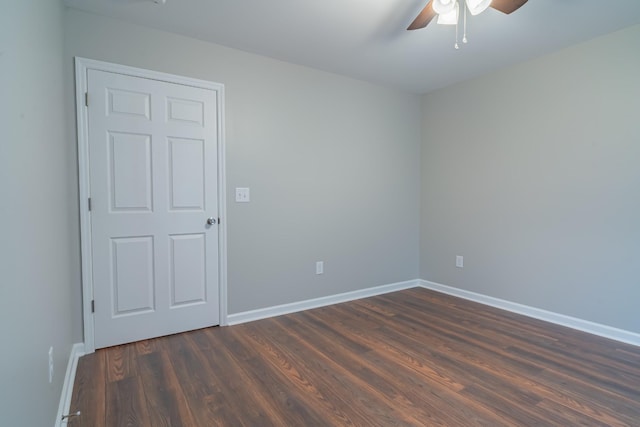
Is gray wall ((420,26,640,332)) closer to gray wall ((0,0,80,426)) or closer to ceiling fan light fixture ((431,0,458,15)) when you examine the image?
ceiling fan light fixture ((431,0,458,15))

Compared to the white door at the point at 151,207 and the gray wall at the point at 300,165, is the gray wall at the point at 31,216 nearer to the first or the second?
the white door at the point at 151,207

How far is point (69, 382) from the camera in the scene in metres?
1.90

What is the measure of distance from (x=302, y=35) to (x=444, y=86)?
6.57 ft

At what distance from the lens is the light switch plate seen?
9.50 feet

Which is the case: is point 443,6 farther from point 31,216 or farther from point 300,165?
point 31,216

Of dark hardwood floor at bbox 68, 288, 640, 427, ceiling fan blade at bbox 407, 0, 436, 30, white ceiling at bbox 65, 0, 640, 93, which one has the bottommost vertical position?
dark hardwood floor at bbox 68, 288, 640, 427

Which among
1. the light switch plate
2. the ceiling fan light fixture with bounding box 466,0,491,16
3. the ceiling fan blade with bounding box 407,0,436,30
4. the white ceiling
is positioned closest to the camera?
the ceiling fan light fixture with bounding box 466,0,491,16

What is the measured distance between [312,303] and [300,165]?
56.2 inches

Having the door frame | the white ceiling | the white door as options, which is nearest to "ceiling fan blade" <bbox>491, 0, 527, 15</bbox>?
the white ceiling

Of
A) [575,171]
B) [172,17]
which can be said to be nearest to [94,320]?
[172,17]

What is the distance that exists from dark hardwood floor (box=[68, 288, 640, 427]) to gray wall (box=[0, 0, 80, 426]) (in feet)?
1.40

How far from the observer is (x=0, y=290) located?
0.89 m

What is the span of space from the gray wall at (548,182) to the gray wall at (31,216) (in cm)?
361

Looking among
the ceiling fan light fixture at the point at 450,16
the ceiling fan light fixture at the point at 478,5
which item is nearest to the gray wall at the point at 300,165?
the ceiling fan light fixture at the point at 450,16
